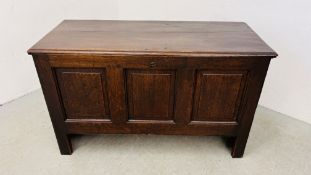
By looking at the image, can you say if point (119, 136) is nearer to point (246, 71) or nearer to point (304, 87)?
point (246, 71)

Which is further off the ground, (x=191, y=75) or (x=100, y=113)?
(x=191, y=75)

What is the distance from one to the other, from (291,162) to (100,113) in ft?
3.83

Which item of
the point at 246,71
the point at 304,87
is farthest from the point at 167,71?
the point at 304,87

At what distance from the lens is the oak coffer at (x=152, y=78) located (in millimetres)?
1114

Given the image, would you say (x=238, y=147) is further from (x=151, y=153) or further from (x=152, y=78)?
(x=152, y=78)

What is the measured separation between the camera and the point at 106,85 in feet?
3.97

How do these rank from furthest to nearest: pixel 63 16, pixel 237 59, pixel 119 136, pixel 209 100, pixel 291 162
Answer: pixel 63 16, pixel 119 136, pixel 291 162, pixel 209 100, pixel 237 59

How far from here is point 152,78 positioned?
1.19 metres

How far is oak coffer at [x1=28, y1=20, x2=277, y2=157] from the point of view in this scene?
3.66 ft

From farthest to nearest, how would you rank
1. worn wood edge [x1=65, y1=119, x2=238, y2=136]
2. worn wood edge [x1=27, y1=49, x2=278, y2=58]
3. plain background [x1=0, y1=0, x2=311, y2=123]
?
plain background [x1=0, y1=0, x2=311, y2=123] → worn wood edge [x1=65, y1=119, x2=238, y2=136] → worn wood edge [x1=27, y1=49, x2=278, y2=58]

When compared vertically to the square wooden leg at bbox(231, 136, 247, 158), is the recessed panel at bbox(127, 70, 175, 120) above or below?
above

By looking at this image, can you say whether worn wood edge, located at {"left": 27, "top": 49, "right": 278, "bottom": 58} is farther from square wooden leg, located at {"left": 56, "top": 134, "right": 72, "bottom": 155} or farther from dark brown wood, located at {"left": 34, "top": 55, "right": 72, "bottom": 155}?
square wooden leg, located at {"left": 56, "top": 134, "right": 72, "bottom": 155}

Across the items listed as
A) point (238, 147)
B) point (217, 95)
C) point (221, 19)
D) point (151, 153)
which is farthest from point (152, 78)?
point (221, 19)

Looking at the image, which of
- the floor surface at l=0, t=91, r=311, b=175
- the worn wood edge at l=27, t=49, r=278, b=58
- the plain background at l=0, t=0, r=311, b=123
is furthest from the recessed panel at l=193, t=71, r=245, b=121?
the plain background at l=0, t=0, r=311, b=123
